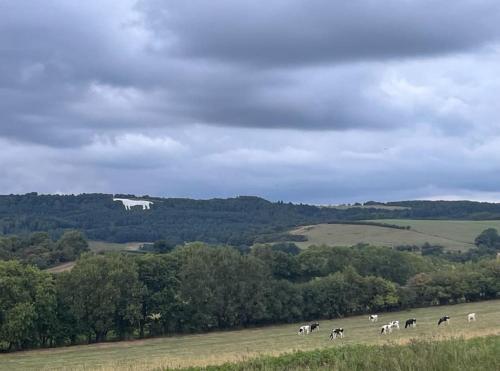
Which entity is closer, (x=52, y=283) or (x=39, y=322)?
(x=39, y=322)

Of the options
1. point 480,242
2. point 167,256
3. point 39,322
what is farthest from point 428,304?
point 480,242

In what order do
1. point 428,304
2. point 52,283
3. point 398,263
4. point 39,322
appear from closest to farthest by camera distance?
point 39,322 → point 52,283 → point 428,304 → point 398,263

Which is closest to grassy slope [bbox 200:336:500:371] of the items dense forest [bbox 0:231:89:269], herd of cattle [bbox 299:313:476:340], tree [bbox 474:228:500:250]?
herd of cattle [bbox 299:313:476:340]

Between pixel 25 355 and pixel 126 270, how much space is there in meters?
20.8

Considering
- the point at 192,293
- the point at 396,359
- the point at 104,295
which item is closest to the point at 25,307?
the point at 104,295

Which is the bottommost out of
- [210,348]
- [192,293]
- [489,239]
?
[210,348]

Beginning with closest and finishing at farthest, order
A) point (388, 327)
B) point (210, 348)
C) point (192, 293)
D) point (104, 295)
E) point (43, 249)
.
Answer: point (210, 348)
point (388, 327)
point (104, 295)
point (192, 293)
point (43, 249)

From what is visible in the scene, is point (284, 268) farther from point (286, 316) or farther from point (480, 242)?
point (480, 242)

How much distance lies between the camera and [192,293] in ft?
318

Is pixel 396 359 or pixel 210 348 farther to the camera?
pixel 210 348

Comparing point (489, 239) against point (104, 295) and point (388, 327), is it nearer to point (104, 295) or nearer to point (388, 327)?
point (104, 295)

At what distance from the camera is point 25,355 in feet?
244

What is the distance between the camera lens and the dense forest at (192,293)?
8512 centimetres

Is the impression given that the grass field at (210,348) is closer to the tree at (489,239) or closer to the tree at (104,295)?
the tree at (104,295)
